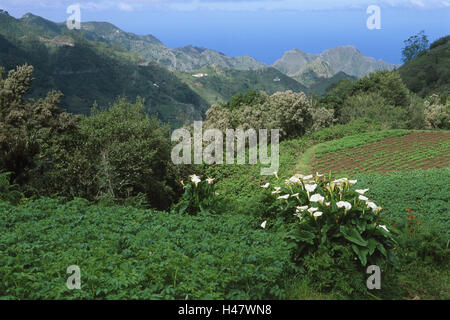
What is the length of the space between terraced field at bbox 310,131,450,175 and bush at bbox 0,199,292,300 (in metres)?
13.9

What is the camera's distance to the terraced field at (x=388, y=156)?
750 inches

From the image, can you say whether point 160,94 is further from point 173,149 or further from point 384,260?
point 384,260

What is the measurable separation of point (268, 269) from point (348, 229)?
1224 mm

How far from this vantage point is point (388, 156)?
21.0 m

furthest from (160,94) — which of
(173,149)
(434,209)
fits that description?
(434,209)

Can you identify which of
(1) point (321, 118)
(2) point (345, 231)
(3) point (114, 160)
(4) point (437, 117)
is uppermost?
(4) point (437, 117)

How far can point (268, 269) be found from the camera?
4.38 meters

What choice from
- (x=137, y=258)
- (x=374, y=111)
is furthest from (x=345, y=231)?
(x=374, y=111)

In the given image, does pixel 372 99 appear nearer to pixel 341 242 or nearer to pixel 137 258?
pixel 341 242

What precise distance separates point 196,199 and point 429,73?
310ft

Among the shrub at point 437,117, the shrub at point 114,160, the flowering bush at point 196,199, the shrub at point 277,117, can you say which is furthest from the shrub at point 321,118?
the flowering bush at point 196,199

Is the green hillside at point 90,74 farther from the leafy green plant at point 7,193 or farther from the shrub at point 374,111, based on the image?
the leafy green plant at point 7,193

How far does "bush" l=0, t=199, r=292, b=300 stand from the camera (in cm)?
387
